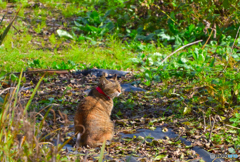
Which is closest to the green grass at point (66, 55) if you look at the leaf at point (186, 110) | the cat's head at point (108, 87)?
the cat's head at point (108, 87)

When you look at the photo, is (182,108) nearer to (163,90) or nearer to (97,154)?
(163,90)

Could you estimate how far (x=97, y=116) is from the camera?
3.05 meters

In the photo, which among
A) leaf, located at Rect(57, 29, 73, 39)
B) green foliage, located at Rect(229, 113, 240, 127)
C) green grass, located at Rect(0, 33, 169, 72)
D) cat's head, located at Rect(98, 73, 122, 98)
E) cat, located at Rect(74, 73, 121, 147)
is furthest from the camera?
leaf, located at Rect(57, 29, 73, 39)

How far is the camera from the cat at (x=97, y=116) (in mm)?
2873

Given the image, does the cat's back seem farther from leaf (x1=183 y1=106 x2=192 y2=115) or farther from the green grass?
the green grass

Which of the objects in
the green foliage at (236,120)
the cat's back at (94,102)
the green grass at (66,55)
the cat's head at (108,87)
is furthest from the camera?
the green grass at (66,55)

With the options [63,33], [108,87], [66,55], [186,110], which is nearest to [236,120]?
[186,110]

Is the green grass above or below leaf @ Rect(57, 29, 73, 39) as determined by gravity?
below

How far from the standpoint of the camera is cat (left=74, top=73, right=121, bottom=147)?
2.87 metres

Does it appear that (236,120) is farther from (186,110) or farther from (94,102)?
(94,102)

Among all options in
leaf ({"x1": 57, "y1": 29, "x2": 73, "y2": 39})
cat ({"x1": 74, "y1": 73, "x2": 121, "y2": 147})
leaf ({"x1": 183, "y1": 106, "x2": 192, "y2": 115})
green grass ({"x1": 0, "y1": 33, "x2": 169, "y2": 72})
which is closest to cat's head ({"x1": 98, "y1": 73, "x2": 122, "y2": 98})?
cat ({"x1": 74, "y1": 73, "x2": 121, "y2": 147})

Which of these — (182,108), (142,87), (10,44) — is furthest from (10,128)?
(10,44)

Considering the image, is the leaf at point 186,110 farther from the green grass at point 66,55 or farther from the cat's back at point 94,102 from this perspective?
the green grass at point 66,55

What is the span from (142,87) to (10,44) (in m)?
3.49
